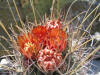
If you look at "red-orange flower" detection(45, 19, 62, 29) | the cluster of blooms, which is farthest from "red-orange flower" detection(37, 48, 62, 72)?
"red-orange flower" detection(45, 19, 62, 29)

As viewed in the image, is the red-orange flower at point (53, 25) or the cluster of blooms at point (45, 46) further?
the red-orange flower at point (53, 25)

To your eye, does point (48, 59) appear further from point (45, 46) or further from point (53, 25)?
point (53, 25)

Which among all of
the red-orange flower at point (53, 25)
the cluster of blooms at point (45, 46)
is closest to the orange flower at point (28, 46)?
the cluster of blooms at point (45, 46)

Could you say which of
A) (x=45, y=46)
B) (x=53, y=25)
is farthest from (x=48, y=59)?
(x=53, y=25)

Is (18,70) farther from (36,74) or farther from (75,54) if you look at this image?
(75,54)

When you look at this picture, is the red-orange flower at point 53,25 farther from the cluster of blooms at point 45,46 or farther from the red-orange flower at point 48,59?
the red-orange flower at point 48,59

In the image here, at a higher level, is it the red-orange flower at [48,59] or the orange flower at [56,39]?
the orange flower at [56,39]
